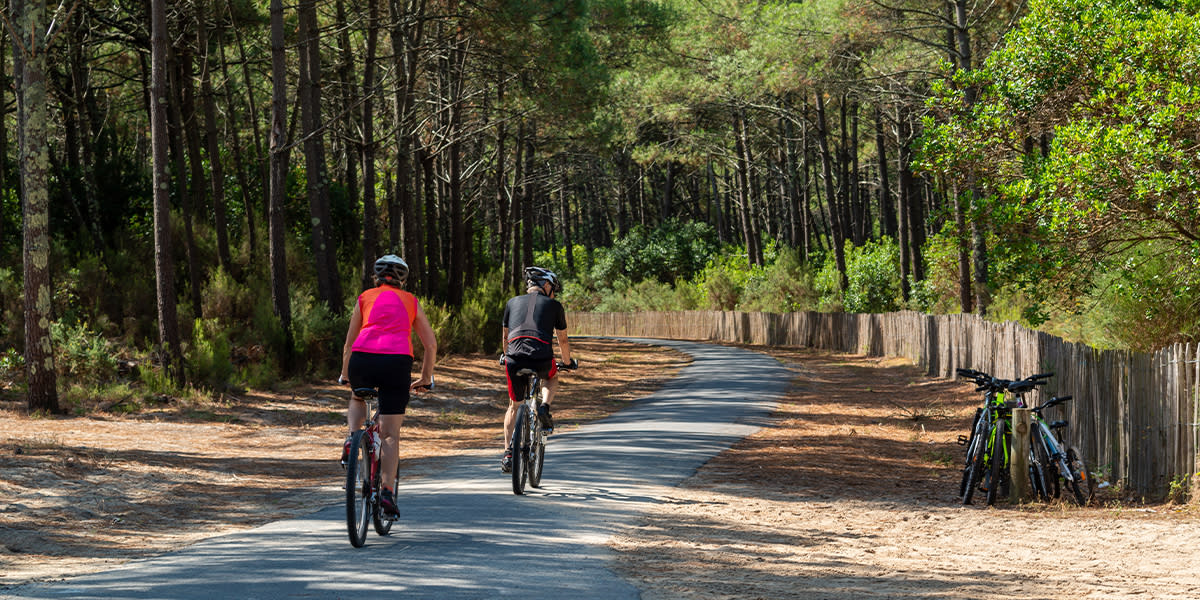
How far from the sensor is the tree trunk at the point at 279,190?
21.6 m

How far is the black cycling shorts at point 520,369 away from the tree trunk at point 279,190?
40.8 feet

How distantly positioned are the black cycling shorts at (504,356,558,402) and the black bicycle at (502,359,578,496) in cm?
3

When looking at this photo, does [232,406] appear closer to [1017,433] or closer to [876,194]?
[1017,433]

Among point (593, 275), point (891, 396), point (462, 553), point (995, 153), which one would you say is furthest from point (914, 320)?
point (593, 275)

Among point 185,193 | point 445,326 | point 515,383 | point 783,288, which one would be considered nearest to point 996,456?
point 515,383

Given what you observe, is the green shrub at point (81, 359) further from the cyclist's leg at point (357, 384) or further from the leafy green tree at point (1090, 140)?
the leafy green tree at point (1090, 140)

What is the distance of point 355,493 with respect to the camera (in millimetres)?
7574

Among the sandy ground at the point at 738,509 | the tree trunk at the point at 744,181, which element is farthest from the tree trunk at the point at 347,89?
the tree trunk at the point at 744,181

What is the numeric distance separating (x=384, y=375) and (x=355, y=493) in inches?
32.1

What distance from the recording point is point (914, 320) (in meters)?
30.3

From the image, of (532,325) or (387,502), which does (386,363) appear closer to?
(387,502)

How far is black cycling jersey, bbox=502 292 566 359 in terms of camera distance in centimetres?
1029

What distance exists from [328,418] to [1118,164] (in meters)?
12.1

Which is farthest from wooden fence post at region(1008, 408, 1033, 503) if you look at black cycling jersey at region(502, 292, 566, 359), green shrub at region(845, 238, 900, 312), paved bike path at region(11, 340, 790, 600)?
green shrub at region(845, 238, 900, 312)
